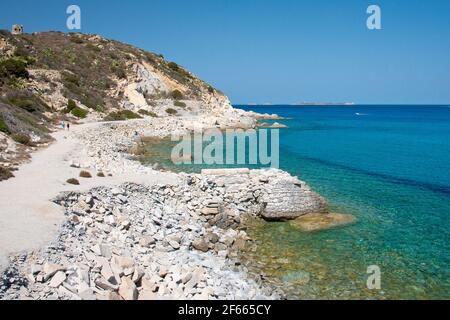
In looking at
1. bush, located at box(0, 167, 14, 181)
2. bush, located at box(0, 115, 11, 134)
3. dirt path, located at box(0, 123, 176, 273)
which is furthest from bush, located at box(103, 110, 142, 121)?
bush, located at box(0, 167, 14, 181)

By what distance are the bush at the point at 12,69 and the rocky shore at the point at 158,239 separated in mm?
25991

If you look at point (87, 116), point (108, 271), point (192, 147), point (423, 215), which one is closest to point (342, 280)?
point (108, 271)

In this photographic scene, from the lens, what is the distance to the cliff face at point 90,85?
4125 centimetres

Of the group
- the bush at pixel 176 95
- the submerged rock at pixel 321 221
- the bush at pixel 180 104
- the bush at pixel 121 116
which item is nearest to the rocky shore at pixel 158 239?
the submerged rock at pixel 321 221

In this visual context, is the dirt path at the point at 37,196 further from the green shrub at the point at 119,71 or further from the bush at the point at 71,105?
the green shrub at the point at 119,71

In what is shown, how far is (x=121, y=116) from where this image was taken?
5238 centimetres

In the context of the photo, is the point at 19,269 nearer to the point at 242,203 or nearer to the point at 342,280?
the point at 342,280

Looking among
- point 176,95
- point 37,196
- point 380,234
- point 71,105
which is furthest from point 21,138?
point 176,95

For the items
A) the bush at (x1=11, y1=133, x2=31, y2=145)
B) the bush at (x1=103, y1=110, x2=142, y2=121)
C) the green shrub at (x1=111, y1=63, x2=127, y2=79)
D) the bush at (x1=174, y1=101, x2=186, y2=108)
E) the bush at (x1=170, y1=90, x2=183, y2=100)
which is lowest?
the bush at (x1=11, y1=133, x2=31, y2=145)

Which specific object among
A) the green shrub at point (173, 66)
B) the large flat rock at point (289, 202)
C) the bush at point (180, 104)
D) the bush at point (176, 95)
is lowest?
the large flat rock at point (289, 202)

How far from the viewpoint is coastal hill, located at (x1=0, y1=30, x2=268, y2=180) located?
36.2m

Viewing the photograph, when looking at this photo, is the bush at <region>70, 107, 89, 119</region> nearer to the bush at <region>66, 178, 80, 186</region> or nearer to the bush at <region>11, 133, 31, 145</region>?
the bush at <region>11, 133, 31, 145</region>

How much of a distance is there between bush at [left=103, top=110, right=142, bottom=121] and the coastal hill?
66 millimetres

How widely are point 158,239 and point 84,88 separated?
1778 inches
